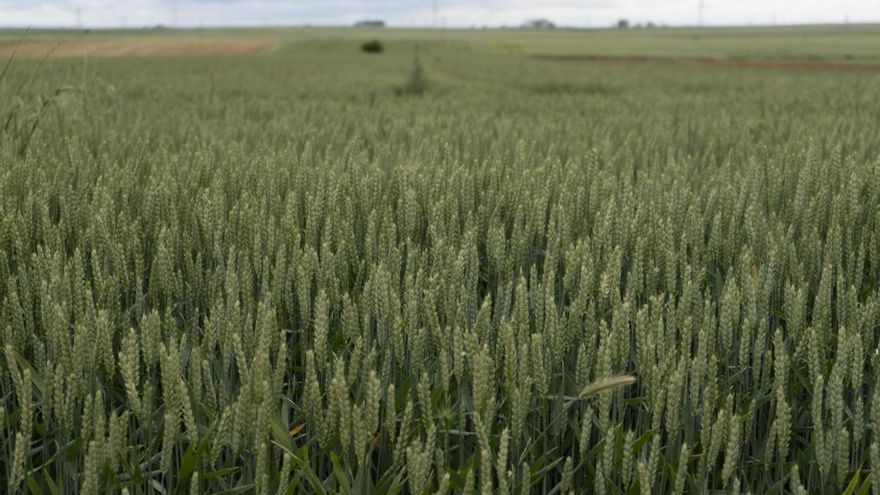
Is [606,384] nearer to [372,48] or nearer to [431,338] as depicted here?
[431,338]

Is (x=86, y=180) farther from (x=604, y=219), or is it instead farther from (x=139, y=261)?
(x=604, y=219)

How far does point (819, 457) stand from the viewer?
1.06 metres

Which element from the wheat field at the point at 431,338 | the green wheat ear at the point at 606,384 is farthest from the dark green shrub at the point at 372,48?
the green wheat ear at the point at 606,384

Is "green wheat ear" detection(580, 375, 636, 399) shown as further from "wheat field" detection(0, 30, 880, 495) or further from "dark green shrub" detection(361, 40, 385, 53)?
"dark green shrub" detection(361, 40, 385, 53)

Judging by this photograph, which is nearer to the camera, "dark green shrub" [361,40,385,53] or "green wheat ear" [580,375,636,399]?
"green wheat ear" [580,375,636,399]

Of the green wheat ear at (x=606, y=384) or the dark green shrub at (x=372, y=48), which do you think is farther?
the dark green shrub at (x=372, y=48)

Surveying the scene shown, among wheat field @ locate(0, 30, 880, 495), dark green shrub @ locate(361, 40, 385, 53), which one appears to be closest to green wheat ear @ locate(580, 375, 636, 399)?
wheat field @ locate(0, 30, 880, 495)

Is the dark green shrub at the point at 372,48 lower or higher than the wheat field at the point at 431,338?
higher

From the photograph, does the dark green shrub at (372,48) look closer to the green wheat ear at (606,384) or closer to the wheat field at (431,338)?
the wheat field at (431,338)

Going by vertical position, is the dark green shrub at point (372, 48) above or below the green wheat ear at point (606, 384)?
above

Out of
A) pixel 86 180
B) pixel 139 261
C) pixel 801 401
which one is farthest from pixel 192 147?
pixel 801 401

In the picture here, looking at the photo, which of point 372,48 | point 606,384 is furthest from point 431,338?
point 372,48

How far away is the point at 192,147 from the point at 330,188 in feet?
6.44

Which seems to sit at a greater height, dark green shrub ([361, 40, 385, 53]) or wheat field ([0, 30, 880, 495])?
dark green shrub ([361, 40, 385, 53])
